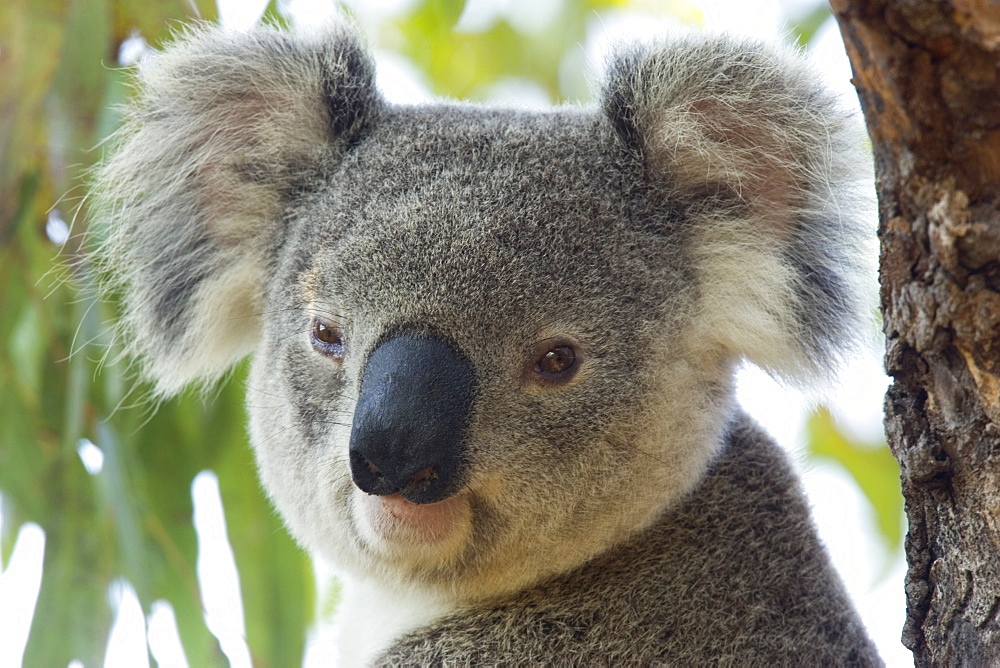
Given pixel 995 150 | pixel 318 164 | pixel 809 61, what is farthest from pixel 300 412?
pixel 995 150

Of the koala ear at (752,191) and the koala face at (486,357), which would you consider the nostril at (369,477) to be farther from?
the koala ear at (752,191)

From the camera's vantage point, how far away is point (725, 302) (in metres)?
2.34

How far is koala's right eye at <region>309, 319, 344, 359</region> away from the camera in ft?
7.36

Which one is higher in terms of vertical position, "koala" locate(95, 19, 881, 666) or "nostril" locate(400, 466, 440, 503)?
"koala" locate(95, 19, 881, 666)

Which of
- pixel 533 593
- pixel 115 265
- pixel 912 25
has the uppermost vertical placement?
pixel 912 25

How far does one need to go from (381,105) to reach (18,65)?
3.63 feet

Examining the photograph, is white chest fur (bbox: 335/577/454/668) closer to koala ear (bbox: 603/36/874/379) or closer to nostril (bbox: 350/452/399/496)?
nostril (bbox: 350/452/399/496)

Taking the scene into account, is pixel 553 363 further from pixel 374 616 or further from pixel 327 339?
pixel 374 616

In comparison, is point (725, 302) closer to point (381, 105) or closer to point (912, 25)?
point (381, 105)

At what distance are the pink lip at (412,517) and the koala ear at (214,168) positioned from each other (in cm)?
75

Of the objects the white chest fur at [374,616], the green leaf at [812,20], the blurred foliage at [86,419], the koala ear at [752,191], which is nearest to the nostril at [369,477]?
the white chest fur at [374,616]

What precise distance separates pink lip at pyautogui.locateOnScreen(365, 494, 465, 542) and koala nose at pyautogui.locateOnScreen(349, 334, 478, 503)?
76 mm

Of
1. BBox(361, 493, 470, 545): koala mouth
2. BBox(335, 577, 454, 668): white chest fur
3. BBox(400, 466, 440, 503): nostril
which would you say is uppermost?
BBox(400, 466, 440, 503): nostril

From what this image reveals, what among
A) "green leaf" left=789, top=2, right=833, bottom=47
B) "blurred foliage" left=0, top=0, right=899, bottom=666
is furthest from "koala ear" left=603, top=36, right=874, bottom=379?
"green leaf" left=789, top=2, right=833, bottom=47
